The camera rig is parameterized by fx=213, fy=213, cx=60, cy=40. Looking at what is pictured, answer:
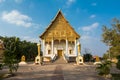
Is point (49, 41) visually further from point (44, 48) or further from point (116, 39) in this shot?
point (116, 39)

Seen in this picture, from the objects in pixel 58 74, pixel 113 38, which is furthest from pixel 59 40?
pixel 58 74

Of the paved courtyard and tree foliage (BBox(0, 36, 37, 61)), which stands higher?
tree foliage (BBox(0, 36, 37, 61))

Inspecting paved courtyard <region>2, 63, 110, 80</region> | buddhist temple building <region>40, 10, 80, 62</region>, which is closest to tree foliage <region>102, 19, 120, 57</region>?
buddhist temple building <region>40, 10, 80, 62</region>

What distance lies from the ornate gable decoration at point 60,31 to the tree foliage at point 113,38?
18.0 ft

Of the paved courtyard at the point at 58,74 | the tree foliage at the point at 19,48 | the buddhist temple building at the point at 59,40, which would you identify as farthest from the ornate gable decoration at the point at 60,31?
the paved courtyard at the point at 58,74

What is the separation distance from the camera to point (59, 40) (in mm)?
43094

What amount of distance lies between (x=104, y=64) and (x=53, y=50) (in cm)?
2932

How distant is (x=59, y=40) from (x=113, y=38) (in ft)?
34.8

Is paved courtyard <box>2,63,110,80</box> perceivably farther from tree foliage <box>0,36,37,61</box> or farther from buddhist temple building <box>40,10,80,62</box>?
tree foliage <box>0,36,37,61</box>

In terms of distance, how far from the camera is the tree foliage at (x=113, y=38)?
126ft

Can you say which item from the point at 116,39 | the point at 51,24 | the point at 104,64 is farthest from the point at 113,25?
the point at 104,64

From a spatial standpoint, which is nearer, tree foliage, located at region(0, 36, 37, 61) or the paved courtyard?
the paved courtyard

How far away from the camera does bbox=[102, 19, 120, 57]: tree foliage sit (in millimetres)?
38375

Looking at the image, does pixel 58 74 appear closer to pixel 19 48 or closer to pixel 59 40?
pixel 59 40
